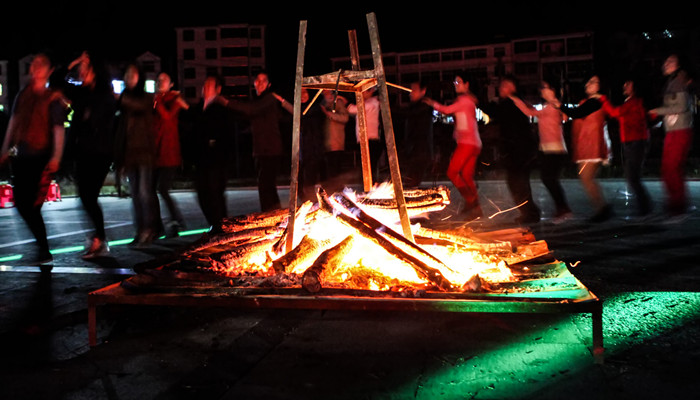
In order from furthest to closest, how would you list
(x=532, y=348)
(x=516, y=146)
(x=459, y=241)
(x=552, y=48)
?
(x=552, y=48)
(x=516, y=146)
(x=459, y=241)
(x=532, y=348)

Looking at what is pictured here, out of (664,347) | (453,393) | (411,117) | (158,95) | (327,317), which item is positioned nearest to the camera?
(453,393)

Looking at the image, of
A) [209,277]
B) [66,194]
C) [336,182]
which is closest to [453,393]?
[209,277]

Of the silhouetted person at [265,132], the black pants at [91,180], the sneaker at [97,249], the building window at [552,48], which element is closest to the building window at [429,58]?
the building window at [552,48]

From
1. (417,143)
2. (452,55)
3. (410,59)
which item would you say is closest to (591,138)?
(417,143)

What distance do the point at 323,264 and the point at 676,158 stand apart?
6.02 metres

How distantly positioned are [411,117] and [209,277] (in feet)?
19.0

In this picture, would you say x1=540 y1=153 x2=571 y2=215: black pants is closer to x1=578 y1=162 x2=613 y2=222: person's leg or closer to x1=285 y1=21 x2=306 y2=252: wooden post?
x1=578 y1=162 x2=613 y2=222: person's leg

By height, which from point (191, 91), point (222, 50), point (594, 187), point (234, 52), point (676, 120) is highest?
point (222, 50)

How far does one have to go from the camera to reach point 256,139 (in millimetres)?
7352

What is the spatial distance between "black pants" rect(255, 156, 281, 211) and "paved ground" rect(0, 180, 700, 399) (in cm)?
311

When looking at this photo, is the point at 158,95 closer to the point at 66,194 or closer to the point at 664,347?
the point at 664,347

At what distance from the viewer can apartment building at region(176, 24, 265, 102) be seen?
88.1 metres

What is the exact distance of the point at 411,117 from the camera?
28.1ft

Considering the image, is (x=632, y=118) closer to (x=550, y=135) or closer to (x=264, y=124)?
(x=550, y=135)
